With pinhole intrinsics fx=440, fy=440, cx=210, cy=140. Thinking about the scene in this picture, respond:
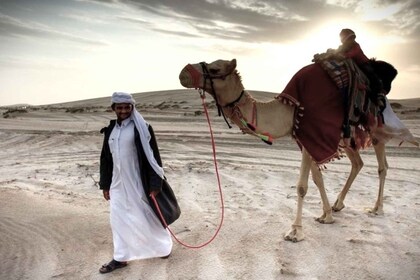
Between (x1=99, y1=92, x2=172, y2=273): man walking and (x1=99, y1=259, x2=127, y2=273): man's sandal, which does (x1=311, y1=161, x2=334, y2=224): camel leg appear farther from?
(x1=99, y1=259, x2=127, y2=273): man's sandal

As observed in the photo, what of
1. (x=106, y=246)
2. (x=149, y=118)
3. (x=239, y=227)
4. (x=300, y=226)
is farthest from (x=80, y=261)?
(x=149, y=118)

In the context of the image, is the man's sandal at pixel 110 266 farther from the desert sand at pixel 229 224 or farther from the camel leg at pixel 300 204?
the camel leg at pixel 300 204

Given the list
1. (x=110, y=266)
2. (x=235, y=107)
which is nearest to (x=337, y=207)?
(x=235, y=107)

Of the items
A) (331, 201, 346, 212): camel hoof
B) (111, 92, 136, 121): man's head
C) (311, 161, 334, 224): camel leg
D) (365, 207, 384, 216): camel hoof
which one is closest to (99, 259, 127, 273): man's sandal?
(111, 92, 136, 121): man's head

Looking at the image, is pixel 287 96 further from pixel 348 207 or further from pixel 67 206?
pixel 67 206

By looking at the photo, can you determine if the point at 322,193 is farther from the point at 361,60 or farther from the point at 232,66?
the point at 232,66

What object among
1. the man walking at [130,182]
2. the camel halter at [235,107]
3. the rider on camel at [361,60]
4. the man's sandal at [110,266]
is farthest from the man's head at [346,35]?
the man's sandal at [110,266]

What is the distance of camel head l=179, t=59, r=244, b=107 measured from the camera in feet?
15.6

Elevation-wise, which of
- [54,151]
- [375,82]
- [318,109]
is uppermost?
[375,82]

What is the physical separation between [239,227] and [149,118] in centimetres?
1838

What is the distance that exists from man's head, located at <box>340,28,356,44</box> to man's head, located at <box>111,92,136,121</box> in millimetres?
3316

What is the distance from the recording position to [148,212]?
490 cm

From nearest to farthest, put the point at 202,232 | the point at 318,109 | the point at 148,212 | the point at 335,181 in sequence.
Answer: the point at 148,212
the point at 318,109
the point at 202,232
the point at 335,181

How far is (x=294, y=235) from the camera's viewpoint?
550 centimetres
